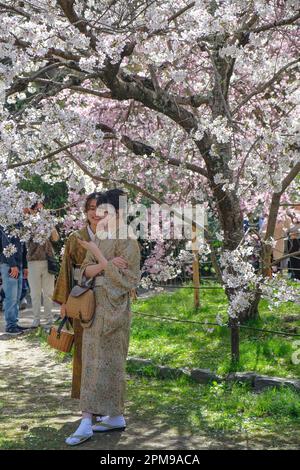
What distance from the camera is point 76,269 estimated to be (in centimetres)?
763

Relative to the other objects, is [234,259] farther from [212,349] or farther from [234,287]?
[212,349]

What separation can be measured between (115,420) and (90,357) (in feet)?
1.70

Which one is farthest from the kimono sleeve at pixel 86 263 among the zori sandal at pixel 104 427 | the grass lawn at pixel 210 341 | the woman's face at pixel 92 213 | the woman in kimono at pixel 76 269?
the grass lawn at pixel 210 341

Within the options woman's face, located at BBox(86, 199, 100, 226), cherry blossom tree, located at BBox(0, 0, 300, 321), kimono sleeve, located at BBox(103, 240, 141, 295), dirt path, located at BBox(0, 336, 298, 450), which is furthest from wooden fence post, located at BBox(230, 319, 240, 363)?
kimono sleeve, located at BBox(103, 240, 141, 295)

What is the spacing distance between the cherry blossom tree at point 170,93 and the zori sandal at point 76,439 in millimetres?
2297

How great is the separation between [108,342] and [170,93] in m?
3.59

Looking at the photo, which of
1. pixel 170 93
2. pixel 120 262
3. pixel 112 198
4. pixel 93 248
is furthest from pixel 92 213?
pixel 170 93

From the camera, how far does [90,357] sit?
6.86 m

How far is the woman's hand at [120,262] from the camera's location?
6797 mm

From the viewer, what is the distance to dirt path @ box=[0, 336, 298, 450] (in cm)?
652

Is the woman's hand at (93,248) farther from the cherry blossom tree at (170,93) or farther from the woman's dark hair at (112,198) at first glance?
the cherry blossom tree at (170,93)
